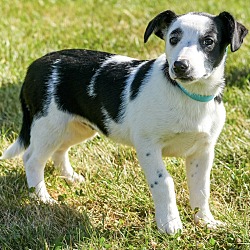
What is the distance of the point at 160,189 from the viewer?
405 cm

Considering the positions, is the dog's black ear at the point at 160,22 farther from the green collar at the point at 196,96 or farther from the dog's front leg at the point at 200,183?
the dog's front leg at the point at 200,183

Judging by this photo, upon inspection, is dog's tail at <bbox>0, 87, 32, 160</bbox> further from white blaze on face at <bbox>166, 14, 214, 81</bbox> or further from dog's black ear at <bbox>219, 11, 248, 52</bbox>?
dog's black ear at <bbox>219, 11, 248, 52</bbox>

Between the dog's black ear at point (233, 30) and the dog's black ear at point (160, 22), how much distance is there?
335 mm

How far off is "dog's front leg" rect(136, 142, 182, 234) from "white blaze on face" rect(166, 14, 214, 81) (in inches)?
21.8

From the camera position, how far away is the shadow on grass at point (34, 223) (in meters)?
4.08

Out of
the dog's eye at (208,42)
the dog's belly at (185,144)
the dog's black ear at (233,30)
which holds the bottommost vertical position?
the dog's belly at (185,144)

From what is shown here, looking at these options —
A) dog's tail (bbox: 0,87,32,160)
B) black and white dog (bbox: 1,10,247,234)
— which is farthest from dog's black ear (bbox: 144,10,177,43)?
dog's tail (bbox: 0,87,32,160)

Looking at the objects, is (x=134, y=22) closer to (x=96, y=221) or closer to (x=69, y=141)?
(x=69, y=141)

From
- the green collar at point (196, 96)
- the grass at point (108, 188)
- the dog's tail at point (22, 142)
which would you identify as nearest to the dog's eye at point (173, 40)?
the green collar at point (196, 96)

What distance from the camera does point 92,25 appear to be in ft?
26.4

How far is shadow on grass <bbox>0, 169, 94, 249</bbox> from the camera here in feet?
13.4

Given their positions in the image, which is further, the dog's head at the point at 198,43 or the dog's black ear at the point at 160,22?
the dog's black ear at the point at 160,22

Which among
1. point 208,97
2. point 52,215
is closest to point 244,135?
point 208,97

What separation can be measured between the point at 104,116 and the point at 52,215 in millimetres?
743
